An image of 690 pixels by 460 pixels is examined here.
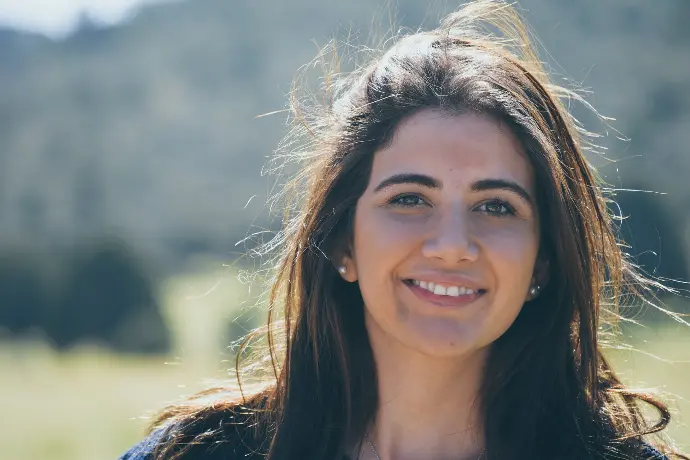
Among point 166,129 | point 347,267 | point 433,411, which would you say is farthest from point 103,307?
point 166,129

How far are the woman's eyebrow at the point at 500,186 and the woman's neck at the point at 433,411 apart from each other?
1.36ft

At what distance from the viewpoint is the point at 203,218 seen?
17.2 m

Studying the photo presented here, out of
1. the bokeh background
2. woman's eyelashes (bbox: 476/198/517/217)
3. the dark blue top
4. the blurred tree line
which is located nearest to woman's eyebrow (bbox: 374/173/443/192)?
woman's eyelashes (bbox: 476/198/517/217)

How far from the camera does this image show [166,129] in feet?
65.9

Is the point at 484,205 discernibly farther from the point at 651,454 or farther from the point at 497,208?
the point at 651,454

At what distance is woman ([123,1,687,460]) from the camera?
1.97 metres

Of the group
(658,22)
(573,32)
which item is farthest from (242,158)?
(658,22)

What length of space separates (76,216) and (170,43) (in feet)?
24.2

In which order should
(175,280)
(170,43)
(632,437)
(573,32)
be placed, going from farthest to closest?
(170,43) → (573,32) → (175,280) → (632,437)

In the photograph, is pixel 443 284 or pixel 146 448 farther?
pixel 146 448

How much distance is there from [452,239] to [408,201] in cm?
17

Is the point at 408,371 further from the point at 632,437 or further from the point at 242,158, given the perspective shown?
the point at 242,158

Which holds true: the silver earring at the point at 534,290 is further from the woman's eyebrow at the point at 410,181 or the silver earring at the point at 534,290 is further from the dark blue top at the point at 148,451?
the dark blue top at the point at 148,451

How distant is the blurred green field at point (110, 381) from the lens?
242 inches
